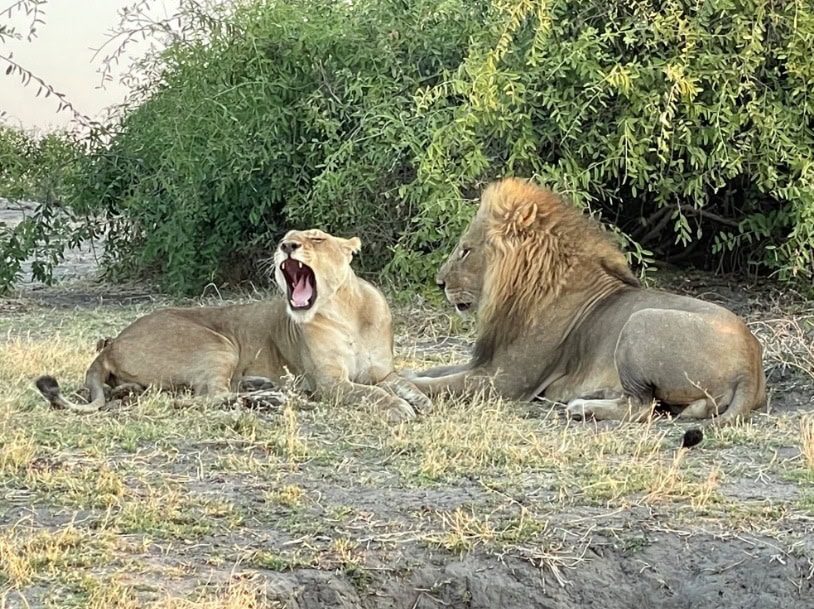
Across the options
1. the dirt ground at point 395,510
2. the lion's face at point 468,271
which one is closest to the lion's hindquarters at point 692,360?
the dirt ground at point 395,510

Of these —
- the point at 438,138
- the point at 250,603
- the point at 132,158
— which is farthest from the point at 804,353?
the point at 132,158

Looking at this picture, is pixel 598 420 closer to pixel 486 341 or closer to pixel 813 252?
pixel 486 341

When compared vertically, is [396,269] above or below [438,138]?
below

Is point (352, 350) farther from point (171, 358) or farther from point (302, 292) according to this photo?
point (171, 358)

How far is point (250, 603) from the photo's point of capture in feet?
10.5

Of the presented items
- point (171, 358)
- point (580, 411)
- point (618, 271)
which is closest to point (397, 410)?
point (580, 411)

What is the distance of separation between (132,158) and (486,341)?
229 inches

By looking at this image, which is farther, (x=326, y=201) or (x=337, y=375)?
(x=326, y=201)

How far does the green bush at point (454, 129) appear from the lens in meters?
8.08

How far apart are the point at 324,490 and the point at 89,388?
6.32 ft

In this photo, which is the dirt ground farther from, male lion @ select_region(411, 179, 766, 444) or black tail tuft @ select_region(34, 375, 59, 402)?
male lion @ select_region(411, 179, 766, 444)

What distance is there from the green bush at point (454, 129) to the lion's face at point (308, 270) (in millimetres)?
2135

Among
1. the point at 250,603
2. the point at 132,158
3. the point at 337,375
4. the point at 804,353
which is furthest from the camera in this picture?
the point at 132,158

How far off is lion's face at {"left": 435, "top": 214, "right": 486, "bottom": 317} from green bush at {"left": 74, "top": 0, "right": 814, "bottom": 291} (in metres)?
1.73
